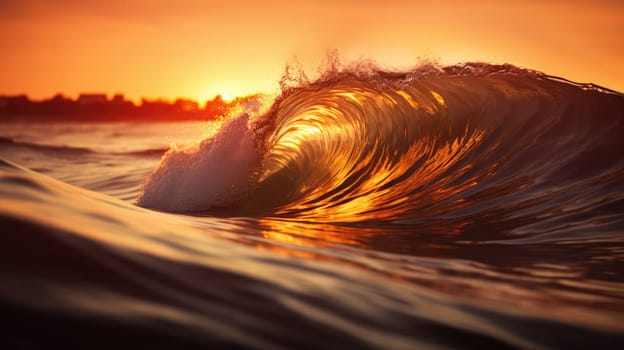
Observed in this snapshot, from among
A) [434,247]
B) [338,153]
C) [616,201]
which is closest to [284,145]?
[338,153]

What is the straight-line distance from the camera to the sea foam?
6383 mm

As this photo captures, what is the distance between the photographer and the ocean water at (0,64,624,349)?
1272mm

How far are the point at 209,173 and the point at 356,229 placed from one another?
3.06m

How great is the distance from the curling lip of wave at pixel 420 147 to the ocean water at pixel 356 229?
29mm

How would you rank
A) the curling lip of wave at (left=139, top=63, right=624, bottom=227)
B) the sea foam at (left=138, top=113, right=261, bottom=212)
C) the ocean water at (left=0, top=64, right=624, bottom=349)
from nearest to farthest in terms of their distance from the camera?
the ocean water at (left=0, top=64, right=624, bottom=349)
the curling lip of wave at (left=139, top=63, right=624, bottom=227)
the sea foam at (left=138, top=113, right=261, bottom=212)

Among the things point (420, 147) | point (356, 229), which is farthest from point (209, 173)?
point (356, 229)

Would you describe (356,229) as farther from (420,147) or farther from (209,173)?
(420,147)

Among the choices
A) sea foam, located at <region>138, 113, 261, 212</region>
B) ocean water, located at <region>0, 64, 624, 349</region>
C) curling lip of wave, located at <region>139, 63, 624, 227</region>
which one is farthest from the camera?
sea foam, located at <region>138, 113, 261, 212</region>

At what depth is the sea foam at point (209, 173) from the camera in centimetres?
638

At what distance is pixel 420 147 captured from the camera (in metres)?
7.33

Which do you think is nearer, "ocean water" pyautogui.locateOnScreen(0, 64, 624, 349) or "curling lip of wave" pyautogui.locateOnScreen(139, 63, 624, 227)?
"ocean water" pyautogui.locateOnScreen(0, 64, 624, 349)

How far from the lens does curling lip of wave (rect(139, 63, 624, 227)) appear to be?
534 cm

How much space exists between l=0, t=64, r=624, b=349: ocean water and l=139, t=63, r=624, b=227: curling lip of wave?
0.03 meters

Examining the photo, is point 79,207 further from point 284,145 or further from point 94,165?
point 94,165
